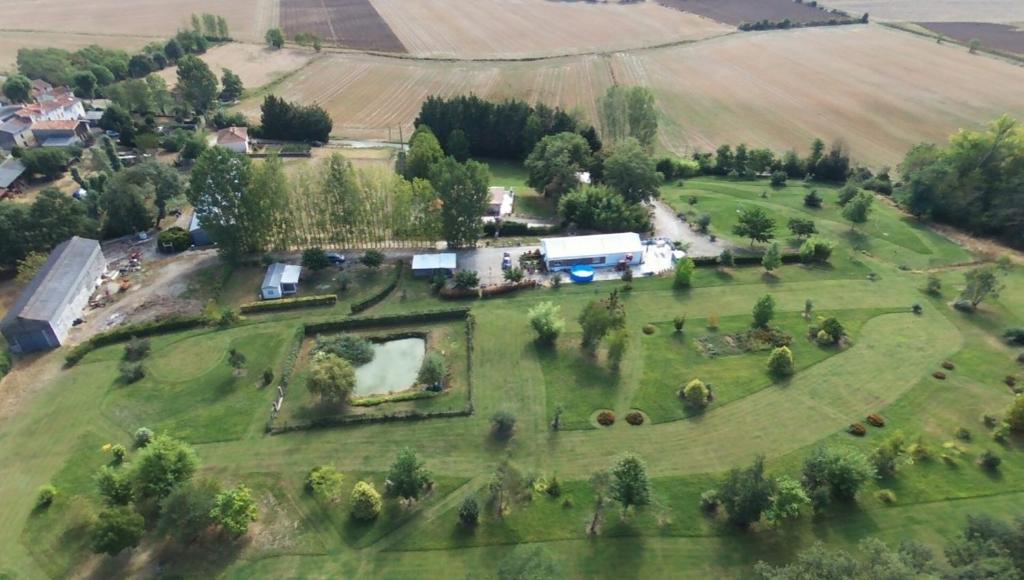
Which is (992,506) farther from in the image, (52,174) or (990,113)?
(52,174)

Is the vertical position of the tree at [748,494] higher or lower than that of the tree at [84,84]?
lower

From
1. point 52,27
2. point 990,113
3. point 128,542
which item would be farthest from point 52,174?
point 990,113

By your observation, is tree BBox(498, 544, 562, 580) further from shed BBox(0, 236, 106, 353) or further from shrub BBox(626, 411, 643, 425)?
shed BBox(0, 236, 106, 353)

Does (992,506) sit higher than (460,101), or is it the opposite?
(460,101)

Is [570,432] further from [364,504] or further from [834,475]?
[834,475]

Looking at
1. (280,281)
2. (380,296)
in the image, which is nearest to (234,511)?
(380,296)

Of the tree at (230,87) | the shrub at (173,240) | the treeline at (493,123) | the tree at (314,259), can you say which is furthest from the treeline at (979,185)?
the tree at (230,87)

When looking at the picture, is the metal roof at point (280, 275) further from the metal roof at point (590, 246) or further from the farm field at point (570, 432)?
the metal roof at point (590, 246)
